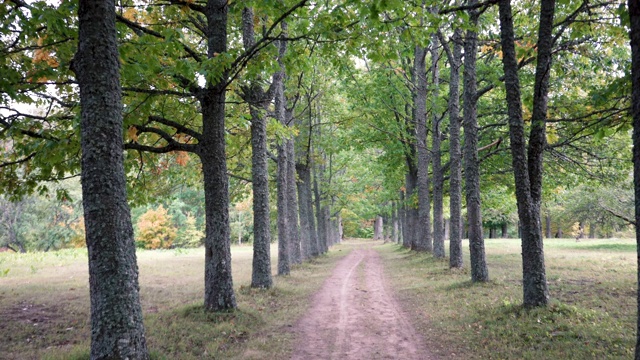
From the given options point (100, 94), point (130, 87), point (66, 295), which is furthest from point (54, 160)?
point (66, 295)

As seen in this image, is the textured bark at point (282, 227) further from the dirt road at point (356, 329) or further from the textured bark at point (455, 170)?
the textured bark at point (455, 170)

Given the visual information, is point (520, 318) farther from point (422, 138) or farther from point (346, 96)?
point (346, 96)

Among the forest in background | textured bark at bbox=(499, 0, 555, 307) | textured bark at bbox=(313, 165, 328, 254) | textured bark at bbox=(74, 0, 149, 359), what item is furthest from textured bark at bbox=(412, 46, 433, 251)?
textured bark at bbox=(74, 0, 149, 359)

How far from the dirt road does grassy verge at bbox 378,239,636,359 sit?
0.42 metres

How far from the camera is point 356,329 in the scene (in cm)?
768

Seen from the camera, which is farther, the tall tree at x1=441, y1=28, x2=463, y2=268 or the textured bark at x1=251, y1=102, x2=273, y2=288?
the tall tree at x1=441, y1=28, x2=463, y2=268

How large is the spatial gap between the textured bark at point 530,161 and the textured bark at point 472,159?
3.19 metres

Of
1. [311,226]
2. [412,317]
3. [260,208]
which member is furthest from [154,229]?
[412,317]

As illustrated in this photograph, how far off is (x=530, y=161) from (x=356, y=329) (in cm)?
476

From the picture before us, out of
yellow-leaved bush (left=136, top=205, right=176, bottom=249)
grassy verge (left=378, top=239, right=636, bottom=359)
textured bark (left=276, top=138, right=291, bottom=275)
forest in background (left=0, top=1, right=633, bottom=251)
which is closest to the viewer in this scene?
grassy verge (left=378, top=239, right=636, bottom=359)

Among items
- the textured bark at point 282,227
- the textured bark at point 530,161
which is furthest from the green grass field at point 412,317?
the textured bark at point 282,227

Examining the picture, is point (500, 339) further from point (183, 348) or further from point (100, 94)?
point (100, 94)

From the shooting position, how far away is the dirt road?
6.30 meters

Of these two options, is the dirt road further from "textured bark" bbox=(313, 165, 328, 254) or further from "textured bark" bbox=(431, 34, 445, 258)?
"textured bark" bbox=(313, 165, 328, 254)
